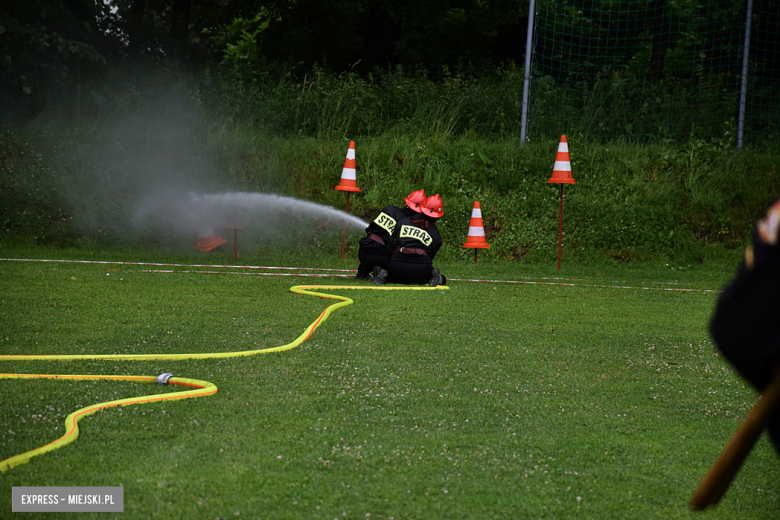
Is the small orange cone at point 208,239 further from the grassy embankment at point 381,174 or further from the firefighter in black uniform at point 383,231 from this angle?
the firefighter in black uniform at point 383,231

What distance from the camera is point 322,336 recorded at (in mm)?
5406

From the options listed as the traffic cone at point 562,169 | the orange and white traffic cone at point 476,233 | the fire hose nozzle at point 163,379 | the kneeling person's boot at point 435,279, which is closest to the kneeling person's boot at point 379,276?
the kneeling person's boot at point 435,279

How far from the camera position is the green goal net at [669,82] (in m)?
14.1

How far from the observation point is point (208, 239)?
1141cm

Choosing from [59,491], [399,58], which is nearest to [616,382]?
[59,491]

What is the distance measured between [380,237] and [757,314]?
7258 millimetres

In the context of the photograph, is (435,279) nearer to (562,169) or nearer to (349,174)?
(349,174)

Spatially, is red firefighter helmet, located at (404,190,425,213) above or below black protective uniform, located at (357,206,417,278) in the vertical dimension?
above

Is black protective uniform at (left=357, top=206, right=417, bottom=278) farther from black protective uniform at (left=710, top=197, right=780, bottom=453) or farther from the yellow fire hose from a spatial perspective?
black protective uniform at (left=710, top=197, right=780, bottom=453)

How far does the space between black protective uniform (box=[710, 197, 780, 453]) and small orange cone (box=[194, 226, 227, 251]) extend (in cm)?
1066

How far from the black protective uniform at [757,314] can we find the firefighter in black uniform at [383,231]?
6.95 meters

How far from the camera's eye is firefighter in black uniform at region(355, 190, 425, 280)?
823cm

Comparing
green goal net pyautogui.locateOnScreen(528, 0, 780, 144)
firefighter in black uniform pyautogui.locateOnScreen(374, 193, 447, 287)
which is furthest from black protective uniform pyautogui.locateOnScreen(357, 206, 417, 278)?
green goal net pyautogui.locateOnScreen(528, 0, 780, 144)

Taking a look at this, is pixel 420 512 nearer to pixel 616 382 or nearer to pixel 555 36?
pixel 616 382
